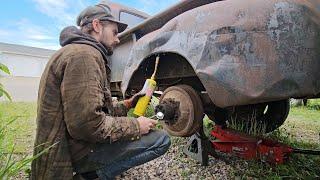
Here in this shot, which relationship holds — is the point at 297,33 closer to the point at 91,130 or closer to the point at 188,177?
the point at 91,130

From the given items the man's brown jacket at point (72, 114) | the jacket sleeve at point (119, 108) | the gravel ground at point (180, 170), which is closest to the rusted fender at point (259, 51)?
the man's brown jacket at point (72, 114)

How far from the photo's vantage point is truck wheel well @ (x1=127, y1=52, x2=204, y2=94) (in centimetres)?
252

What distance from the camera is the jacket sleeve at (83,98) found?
1822 millimetres

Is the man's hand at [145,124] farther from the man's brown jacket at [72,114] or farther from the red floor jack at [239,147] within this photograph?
the red floor jack at [239,147]

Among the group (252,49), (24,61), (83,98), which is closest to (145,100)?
(83,98)

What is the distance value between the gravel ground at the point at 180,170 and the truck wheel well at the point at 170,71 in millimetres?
767

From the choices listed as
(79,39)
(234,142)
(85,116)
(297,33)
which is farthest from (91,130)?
(234,142)

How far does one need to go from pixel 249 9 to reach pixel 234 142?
4.93ft

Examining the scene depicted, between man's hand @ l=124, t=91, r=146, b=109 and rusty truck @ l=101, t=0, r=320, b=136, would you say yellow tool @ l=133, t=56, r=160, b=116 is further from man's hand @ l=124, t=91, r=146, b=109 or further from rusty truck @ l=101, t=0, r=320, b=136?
rusty truck @ l=101, t=0, r=320, b=136

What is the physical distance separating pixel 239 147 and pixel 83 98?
1750 millimetres

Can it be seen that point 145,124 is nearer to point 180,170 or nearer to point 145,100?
point 145,100

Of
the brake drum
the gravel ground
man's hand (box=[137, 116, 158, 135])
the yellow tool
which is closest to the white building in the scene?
the gravel ground

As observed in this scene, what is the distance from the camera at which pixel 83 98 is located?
1.81 meters

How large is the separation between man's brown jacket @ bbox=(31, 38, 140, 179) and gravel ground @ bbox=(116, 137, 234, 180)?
911mm
